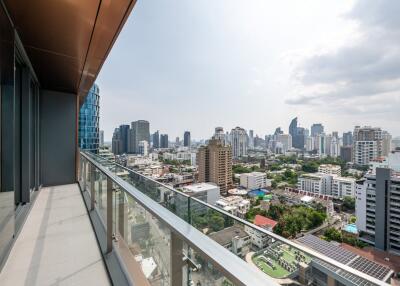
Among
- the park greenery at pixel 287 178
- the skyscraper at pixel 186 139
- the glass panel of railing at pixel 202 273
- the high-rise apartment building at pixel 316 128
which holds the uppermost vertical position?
the high-rise apartment building at pixel 316 128

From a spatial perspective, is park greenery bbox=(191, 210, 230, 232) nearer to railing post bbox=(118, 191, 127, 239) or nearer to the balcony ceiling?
railing post bbox=(118, 191, 127, 239)

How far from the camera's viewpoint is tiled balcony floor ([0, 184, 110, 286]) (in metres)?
1.97

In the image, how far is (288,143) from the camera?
72.6 meters

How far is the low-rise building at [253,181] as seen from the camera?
28.8 meters

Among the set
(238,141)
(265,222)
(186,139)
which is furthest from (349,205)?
(186,139)

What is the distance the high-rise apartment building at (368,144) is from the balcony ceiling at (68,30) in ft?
140

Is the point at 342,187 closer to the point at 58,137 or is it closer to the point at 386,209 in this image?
the point at 386,209

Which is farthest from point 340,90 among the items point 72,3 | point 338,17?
point 72,3

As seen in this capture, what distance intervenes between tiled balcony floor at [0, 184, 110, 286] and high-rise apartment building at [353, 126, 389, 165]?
42.8m

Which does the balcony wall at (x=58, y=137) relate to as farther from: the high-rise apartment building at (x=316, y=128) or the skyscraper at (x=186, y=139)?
the high-rise apartment building at (x=316, y=128)

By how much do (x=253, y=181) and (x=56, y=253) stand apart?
28.2 m

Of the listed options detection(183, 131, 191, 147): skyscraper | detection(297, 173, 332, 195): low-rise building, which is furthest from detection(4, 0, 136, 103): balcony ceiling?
detection(183, 131, 191, 147): skyscraper

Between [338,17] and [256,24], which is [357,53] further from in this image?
[256,24]

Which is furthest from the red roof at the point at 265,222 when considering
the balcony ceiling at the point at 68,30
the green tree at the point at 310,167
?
the green tree at the point at 310,167
